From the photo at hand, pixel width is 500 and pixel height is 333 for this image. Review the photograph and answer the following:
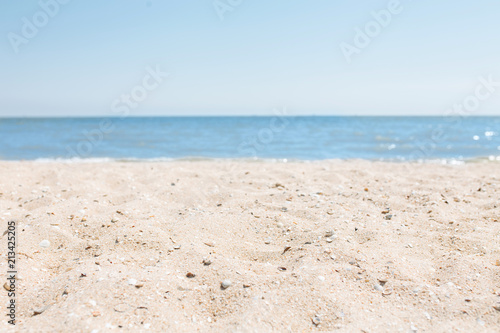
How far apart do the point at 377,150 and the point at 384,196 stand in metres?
8.90

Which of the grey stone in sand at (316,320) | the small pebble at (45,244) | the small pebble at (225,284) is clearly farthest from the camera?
the small pebble at (45,244)

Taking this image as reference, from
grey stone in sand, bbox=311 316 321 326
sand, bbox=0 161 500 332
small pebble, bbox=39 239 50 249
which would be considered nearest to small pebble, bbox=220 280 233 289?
sand, bbox=0 161 500 332

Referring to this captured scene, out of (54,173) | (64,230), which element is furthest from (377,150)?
(64,230)

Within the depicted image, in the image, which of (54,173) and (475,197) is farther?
(54,173)

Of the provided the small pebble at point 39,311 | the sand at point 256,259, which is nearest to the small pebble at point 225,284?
the sand at point 256,259

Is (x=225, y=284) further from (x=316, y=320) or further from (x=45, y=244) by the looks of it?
(x=45, y=244)

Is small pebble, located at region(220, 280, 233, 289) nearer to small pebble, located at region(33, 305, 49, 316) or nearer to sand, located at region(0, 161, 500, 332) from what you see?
sand, located at region(0, 161, 500, 332)

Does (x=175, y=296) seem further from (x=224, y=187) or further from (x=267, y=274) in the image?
(x=224, y=187)

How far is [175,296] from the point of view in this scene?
2.25 m

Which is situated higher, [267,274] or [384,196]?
[267,274]

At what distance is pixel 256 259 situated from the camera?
284 centimetres

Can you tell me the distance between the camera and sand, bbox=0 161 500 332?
2068mm

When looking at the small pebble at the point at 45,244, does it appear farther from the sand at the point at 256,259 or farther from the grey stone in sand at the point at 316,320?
the grey stone in sand at the point at 316,320

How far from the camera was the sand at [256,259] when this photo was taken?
2.07 metres
